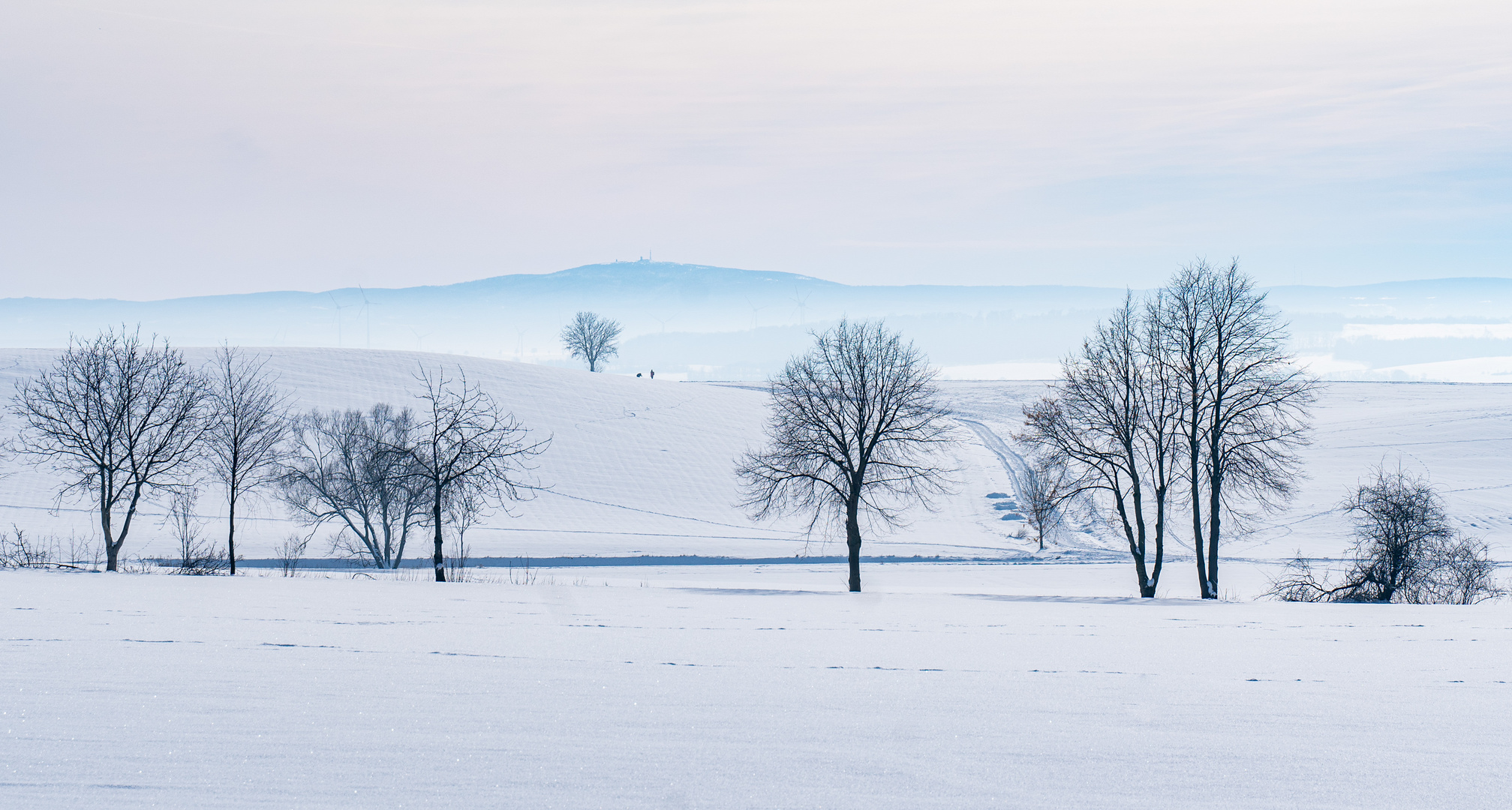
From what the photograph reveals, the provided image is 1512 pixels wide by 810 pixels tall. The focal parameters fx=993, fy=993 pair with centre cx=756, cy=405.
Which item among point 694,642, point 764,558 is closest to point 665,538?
point 764,558

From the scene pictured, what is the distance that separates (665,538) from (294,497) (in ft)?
60.1

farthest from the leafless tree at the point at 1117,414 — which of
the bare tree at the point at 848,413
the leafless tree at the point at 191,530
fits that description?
the leafless tree at the point at 191,530

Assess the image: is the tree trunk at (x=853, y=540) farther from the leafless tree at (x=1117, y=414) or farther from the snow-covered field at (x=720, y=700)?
the snow-covered field at (x=720, y=700)

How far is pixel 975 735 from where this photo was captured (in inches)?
263

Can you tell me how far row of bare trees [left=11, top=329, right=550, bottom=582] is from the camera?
90.2ft

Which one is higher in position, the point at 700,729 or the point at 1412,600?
the point at 700,729

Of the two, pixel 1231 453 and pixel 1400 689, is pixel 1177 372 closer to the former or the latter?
pixel 1231 453

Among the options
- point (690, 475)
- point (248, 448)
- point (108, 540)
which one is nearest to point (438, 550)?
point (108, 540)

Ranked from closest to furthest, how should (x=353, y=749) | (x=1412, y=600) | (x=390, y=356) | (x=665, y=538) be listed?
1. (x=353, y=749)
2. (x=1412, y=600)
3. (x=665, y=538)
4. (x=390, y=356)

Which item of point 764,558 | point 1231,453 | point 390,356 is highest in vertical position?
point 390,356

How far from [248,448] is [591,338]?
99.8 metres

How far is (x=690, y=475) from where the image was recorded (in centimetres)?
6775

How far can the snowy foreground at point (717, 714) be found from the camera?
563cm

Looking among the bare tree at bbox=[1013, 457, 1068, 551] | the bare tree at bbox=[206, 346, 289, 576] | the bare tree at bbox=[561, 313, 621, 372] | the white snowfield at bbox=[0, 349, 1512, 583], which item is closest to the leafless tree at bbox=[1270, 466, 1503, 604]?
the white snowfield at bbox=[0, 349, 1512, 583]
